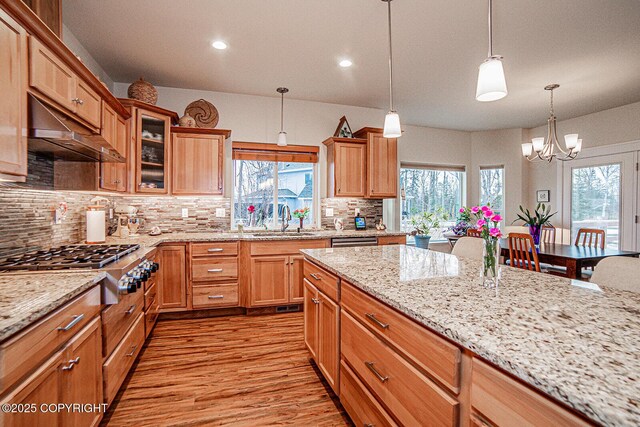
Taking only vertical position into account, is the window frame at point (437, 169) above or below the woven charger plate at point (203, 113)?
below

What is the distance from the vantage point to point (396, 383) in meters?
1.20

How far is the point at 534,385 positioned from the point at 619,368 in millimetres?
204

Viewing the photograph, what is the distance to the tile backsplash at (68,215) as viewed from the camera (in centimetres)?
196

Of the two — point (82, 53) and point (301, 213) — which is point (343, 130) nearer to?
point (301, 213)

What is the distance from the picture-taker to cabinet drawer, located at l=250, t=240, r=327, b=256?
354 centimetres

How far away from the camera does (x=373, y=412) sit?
1394 millimetres

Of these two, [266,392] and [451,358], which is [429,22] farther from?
[266,392]

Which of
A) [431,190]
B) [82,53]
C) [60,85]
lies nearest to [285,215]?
[82,53]

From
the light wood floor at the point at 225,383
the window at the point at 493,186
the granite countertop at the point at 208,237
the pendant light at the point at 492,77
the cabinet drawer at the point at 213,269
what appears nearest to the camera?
the pendant light at the point at 492,77

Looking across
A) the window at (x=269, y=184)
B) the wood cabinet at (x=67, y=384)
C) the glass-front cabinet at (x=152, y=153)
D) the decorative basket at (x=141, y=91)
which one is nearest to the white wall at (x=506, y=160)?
the window at (x=269, y=184)

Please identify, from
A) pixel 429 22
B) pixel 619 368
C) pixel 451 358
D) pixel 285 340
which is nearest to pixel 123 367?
pixel 285 340

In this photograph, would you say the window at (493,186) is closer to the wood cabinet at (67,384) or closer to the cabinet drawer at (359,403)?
the cabinet drawer at (359,403)

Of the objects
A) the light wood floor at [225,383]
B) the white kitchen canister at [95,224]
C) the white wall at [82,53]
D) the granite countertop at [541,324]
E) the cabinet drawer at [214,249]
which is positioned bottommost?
the light wood floor at [225,383]

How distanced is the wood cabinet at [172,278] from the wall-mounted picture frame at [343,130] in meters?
2.56
